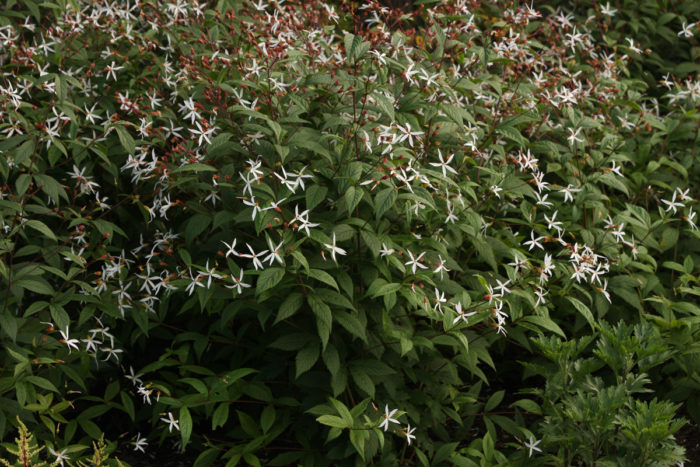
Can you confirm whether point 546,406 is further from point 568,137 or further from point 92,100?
point 92,100

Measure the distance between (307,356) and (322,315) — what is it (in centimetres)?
23

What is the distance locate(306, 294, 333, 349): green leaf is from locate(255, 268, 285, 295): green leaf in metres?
0.16

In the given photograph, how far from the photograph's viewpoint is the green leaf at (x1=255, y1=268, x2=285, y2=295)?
7.84ft

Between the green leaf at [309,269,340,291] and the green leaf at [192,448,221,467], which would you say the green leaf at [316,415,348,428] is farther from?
the green leaf at [192,448,221,467]

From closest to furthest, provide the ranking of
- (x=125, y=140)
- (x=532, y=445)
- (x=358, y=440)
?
(x=358, y=440)
(x=532, y=445)
(x=125, y=140)

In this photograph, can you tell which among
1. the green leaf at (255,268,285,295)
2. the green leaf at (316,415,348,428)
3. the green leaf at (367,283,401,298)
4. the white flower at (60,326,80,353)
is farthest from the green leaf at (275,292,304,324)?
the white flower at (60,326,80,353)

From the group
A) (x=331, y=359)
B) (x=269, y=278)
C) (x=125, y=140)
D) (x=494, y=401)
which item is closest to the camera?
(x=269, y=278)

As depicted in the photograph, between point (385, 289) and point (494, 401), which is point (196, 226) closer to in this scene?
point (385, 289)

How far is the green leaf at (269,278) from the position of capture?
239 cm

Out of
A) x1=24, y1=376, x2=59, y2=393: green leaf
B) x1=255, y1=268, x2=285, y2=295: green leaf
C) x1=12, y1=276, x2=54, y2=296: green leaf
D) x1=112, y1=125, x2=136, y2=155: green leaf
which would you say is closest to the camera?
x1=255, y1=268, x2=285, y2=295: green leaf

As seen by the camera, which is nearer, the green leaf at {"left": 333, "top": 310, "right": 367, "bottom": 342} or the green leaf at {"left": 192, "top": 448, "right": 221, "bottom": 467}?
the green leaf at {"left": 333, "top": 310, "right": 367, "bottom": 342}

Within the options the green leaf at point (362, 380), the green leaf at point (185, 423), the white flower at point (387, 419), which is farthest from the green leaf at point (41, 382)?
the white flower at point (387, 419)

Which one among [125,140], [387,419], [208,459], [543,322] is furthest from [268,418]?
[125,140]

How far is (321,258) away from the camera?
2.63 m
